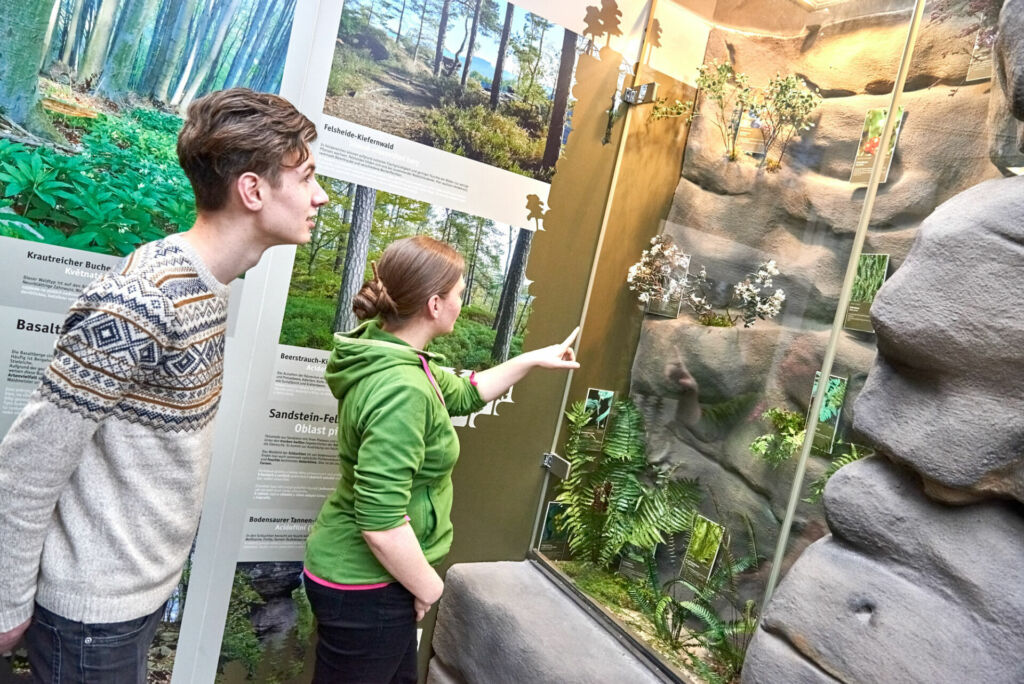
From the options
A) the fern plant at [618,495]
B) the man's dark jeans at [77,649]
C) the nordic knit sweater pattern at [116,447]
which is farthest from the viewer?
the fern plant at [618,495]

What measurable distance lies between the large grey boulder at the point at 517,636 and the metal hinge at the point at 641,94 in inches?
94.4

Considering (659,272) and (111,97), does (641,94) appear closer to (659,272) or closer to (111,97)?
(659,272)

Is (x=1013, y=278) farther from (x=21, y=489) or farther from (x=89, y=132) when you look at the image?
(x=89, y=132)

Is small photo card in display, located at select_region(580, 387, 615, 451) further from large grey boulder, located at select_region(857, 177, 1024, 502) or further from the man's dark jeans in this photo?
the man's dark jeans

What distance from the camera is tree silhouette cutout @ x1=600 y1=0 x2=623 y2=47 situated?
10.5 feet

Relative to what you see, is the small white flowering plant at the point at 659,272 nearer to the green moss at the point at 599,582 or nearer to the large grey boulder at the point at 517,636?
the green moss at the point at 599,582

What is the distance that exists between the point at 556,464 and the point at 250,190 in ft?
7.13

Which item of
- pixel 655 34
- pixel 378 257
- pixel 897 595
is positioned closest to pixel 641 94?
pixel 655 34

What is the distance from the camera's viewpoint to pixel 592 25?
126 inches

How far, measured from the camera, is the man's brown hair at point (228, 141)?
163 cm

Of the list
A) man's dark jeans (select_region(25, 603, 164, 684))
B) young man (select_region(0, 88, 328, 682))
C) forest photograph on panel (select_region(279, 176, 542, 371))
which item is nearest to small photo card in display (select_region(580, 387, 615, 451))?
forest photograph on panel (select_region(279, 176, 542, 371))

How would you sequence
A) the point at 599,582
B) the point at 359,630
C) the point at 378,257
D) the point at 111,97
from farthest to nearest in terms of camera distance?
the point at 599,582 → the point at 378,257 → the point at 111,97 → the point at 359,630

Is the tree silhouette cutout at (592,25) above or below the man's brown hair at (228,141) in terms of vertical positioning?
above

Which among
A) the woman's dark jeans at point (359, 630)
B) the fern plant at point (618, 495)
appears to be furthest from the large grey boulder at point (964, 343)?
the woman's dark jeans at point (359, 630)
